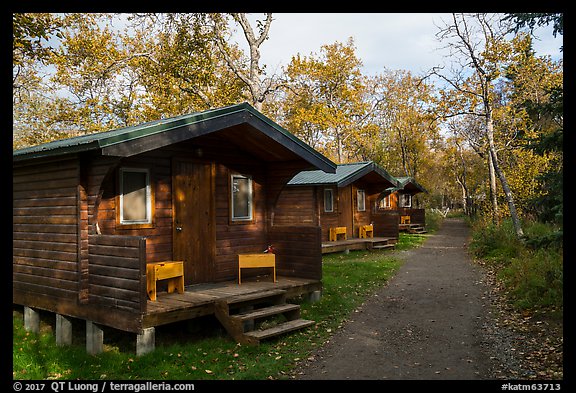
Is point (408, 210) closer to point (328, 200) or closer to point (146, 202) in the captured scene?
point (328, 200)

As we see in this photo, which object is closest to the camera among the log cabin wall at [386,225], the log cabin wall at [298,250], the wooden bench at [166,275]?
the wooden bench at [166,275]

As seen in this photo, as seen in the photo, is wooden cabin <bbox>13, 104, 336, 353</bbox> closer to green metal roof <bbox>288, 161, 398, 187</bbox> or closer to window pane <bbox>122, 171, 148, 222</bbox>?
window pane <bbox>122, 171, 148, 222</bbox>

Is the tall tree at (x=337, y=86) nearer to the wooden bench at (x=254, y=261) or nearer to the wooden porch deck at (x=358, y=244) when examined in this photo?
the wooden porch deck at (x=358, y=244)

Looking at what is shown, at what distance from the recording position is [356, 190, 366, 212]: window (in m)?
23.0

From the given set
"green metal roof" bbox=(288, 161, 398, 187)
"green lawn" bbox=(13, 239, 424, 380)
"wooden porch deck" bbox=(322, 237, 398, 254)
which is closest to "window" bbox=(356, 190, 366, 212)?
"green metal roof" bbox=(288, 161, 398, 187)

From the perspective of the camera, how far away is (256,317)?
751 centimetres

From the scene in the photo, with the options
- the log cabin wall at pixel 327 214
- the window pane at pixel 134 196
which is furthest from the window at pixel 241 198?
the log cabin wall at pixel 327 214

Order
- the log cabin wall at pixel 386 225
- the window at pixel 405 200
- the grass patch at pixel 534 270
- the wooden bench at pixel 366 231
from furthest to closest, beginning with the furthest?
the window at pixel 405 200 → the log cabin wall at pixel 386 225 → the wooden bench at pixel 366 231 → the grass patch at pixel 534 270

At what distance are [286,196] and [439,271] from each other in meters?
7.53

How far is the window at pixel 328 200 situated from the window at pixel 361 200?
252 cm

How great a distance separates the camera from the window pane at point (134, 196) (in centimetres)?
789

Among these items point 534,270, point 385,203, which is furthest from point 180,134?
point 385,203

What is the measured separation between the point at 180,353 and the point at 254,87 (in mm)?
15027
